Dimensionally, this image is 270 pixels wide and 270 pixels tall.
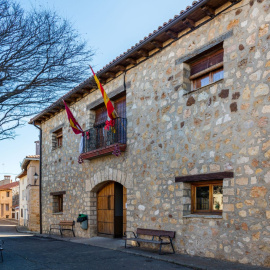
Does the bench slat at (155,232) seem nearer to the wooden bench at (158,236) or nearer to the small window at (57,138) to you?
the wooden bench at (158,236)

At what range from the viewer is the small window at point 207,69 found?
827cm

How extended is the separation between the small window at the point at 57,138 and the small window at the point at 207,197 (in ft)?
30.2

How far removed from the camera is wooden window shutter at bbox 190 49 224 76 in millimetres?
8297

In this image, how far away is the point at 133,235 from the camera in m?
10.3

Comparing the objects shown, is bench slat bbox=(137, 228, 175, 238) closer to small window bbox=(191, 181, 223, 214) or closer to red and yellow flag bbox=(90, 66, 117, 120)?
small window bbox=(191, 181, 223, 214)

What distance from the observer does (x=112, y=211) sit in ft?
40.8

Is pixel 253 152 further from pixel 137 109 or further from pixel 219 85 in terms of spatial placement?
pixel 137 109

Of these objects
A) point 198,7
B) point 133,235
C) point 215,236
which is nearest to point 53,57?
point 198,7

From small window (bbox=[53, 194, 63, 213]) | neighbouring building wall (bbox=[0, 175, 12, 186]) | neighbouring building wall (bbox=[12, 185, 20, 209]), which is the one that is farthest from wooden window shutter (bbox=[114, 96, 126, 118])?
neighbouring building wall (bbox=[0, 175, 12, 186])

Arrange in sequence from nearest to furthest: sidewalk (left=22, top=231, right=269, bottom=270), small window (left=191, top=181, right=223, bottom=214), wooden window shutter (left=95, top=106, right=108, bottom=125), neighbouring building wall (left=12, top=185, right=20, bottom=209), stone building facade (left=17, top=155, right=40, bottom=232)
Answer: sidewalk (left=22, top=231, right=269, bottom=270), small window (left=191, top=181, right=223, bottom=214), wooden window shutter (left=95, top=106, right=108, bottom=125), stone building facade (left=17, top=155, right=40, bottom=232), neighbouring building wall (left=12, top=185, right=20, bottom=209)

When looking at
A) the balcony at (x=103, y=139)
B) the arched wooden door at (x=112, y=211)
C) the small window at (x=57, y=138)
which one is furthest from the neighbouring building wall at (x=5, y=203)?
the balcony at (x=103, y=139)

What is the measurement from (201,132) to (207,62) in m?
1.70

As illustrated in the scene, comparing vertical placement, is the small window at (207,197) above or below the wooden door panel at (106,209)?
above

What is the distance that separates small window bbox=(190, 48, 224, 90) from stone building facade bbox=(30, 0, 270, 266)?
51 millimetres
